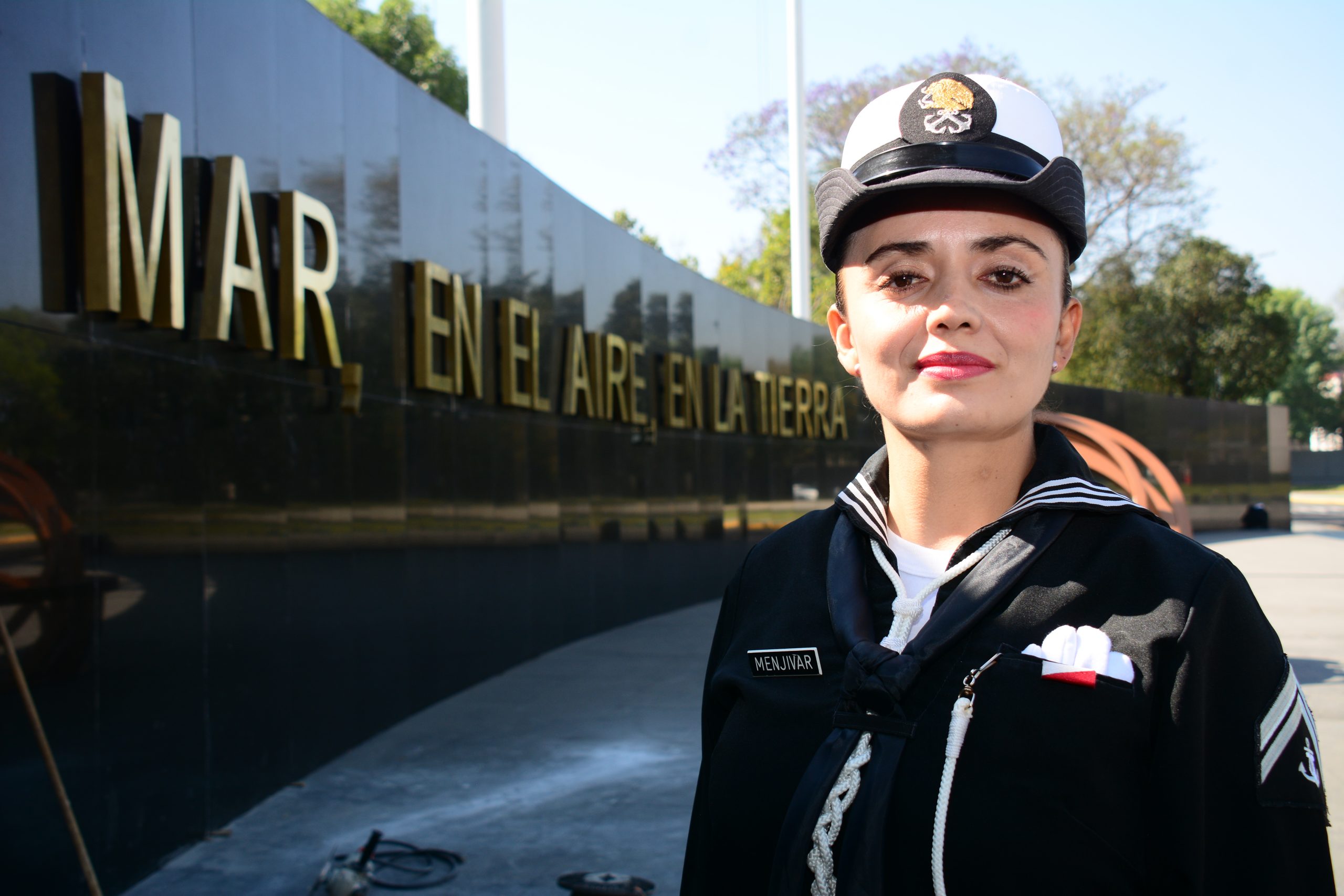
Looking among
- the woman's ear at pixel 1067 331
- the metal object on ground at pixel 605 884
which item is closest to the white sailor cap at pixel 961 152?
the woman's ear at pixel 1067 331

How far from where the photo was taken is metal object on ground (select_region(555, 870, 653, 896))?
4.18 metres

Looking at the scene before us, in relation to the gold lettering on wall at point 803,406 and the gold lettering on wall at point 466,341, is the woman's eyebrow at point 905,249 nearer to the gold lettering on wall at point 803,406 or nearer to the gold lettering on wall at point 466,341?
the gold lettering on wall at point 466,341

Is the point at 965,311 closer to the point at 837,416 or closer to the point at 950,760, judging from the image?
the point at 950,760

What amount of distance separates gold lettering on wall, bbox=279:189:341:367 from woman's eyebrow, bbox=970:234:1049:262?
4.71m

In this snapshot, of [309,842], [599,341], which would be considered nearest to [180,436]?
[309,842]

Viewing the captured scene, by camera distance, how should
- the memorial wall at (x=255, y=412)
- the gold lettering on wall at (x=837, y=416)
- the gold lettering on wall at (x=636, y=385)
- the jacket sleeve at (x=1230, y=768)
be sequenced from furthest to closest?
the gold lettering on wall at (x=837, y=416), the gold lettering on wall at (x=636, y=385), the memorial wall at (x=255, y=412), the jacket sleeve at (x=1230, y=768)

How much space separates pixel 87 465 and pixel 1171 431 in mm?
27182

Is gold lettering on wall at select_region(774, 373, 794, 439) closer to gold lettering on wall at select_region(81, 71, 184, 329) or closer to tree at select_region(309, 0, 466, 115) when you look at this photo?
gold lettering on wall at select_region(81, 71, 184, 329)

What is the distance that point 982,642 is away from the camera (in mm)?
1498

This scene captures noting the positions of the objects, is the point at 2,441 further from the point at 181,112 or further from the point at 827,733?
the point at 827,733

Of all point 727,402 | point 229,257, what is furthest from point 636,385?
point 229,257

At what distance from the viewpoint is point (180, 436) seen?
498 cm

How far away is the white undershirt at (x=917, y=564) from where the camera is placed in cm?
166

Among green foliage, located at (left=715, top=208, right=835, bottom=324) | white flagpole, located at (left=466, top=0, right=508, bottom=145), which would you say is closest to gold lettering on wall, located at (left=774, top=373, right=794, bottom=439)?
white flagpole, located at (left=466, top=0, right=508, bottom=145)
